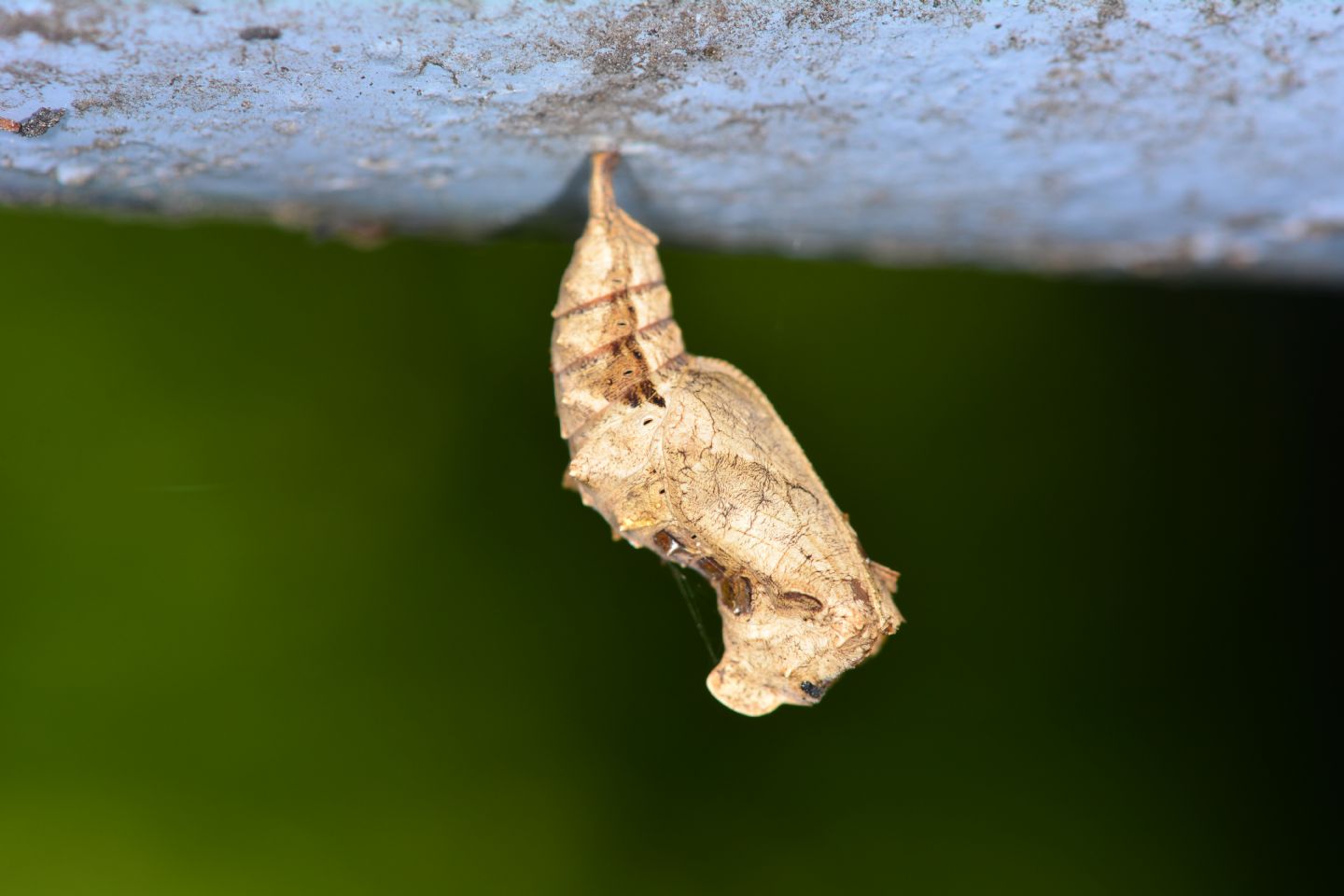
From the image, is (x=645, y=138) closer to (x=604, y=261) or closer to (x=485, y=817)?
(x=604, y=261)

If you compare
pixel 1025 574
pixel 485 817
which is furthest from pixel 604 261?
pixel 1025 574

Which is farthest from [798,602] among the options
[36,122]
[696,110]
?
[36,122]

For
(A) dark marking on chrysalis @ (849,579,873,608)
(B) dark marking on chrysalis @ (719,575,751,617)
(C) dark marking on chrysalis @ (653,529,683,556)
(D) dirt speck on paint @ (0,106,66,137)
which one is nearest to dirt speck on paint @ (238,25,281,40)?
(D) dirt speck on paint @ (0,106,66,137)

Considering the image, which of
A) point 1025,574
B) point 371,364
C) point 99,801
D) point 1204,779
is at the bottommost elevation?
point 1204,779

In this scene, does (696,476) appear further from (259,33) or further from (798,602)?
(259,33)

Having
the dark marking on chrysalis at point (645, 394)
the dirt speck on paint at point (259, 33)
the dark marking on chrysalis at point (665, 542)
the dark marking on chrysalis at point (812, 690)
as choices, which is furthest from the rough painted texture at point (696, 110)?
the dark marking on chrysalis at point (812, 690)
